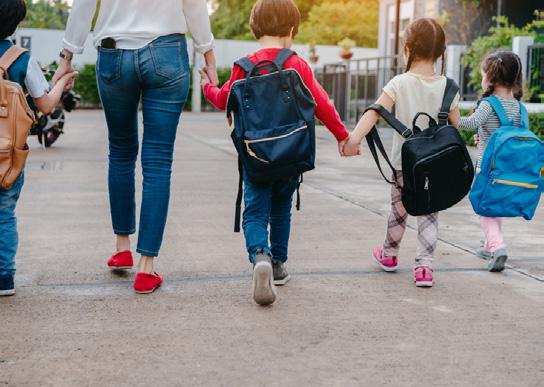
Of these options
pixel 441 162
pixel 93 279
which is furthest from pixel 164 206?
pixel 441 162

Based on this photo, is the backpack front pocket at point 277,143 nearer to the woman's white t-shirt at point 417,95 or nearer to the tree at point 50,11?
the woman's white t-shirt at point 417,95

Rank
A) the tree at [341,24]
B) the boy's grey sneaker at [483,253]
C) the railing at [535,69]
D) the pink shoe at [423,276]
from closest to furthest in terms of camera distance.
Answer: the pink shoe at [423,276] < the boy's grey sneaker at [483,253] < the railing at [535,69] < the tree at [341,24]

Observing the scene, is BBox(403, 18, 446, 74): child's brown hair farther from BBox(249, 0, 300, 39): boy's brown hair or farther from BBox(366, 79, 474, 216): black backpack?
BBox(249, 0, 300, 39): boy's brown hair

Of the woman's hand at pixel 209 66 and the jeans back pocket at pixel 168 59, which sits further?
the woman's hand at pixel 209 66

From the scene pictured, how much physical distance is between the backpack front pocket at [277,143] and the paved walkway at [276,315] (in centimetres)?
69

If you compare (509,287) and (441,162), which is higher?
(441,162)

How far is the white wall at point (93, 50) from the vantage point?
131 feet

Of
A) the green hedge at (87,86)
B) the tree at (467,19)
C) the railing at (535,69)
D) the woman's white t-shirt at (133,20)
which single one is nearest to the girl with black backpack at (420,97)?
the woman's white t-shirt at (133,20)

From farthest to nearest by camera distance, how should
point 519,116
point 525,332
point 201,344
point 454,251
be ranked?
point 454,251 < point 519,116 < point 525,332 < point 201,344

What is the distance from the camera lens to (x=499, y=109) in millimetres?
4859

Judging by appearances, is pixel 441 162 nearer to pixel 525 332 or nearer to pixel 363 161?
pixel 525 332

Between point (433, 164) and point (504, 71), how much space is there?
996 millimetres

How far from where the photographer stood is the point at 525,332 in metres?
3.58

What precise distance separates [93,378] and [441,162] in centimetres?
210
